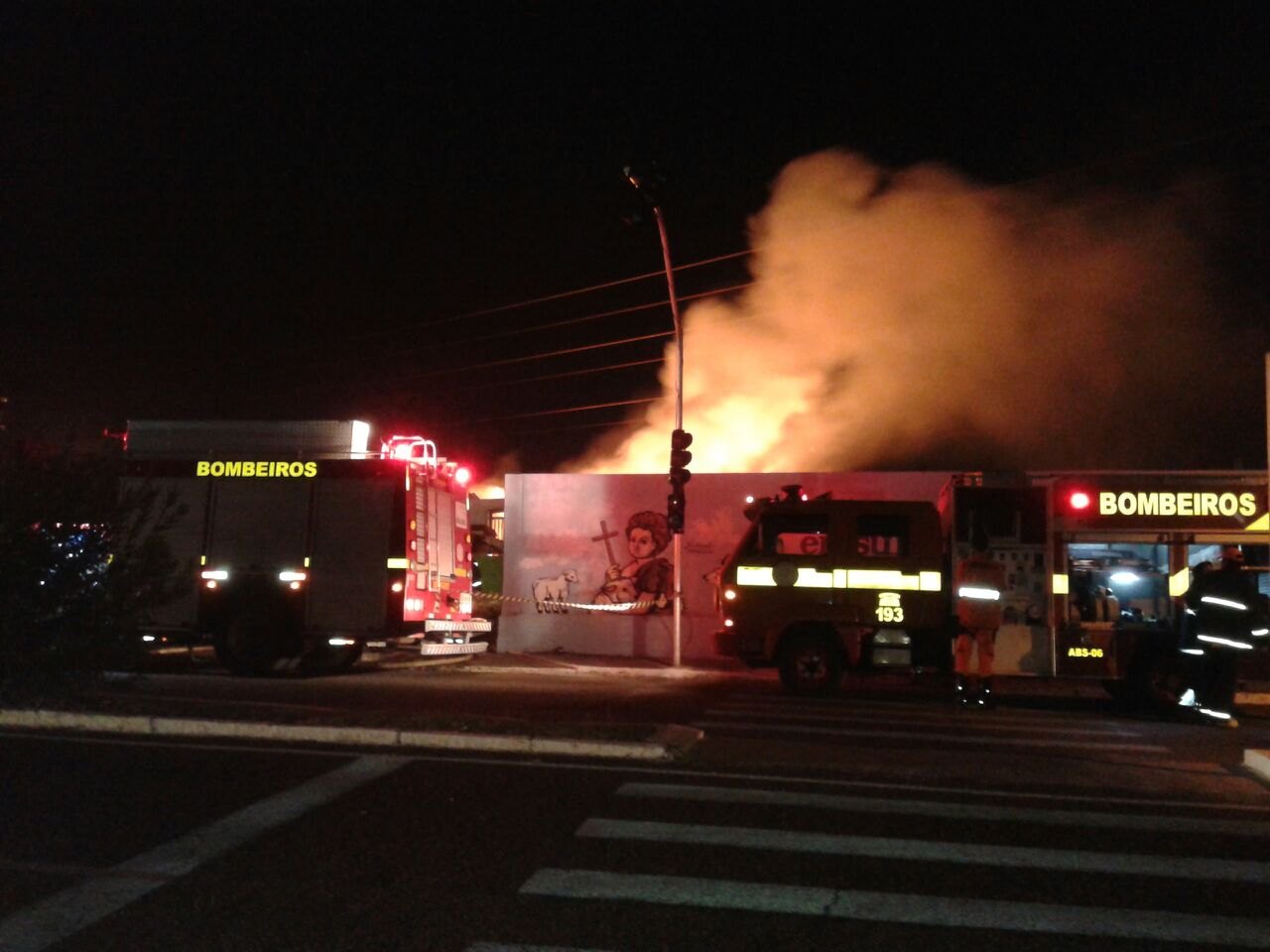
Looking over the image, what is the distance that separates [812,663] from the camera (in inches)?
556

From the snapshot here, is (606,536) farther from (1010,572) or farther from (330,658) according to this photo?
(1010,572)

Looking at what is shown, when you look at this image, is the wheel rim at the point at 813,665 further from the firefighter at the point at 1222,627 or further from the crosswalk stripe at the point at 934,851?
the crosswalk stripe at the point at 934,851

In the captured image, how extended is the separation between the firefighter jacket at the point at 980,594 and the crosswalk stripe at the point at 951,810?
547cm

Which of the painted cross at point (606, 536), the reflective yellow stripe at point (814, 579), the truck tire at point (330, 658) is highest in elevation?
the painted cross at point (606, 536)

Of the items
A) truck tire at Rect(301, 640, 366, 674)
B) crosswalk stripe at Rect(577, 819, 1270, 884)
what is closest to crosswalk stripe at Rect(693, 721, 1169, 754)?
crosswalk stripe at Rect(577, 819, 1270, 884)

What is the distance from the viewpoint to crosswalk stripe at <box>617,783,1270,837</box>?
7.11 m

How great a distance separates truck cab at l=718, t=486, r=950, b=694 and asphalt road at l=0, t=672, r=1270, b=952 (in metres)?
4.01

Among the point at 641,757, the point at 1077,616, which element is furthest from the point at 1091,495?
the point at 641,757

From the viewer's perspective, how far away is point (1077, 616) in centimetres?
1330

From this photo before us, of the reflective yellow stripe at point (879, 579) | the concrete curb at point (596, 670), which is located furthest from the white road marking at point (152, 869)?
the concrete curb at point (596, 670)

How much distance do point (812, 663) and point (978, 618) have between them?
2114mm

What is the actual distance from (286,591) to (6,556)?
22.7 feet

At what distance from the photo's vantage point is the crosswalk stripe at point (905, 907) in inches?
201

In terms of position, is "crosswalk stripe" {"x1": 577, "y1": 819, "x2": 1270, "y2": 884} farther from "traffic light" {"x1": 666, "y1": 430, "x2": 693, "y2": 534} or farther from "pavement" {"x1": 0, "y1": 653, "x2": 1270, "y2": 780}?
"traffic light" {"x1": 666, "y1": 430, "x2": 693, "y2": 534}
